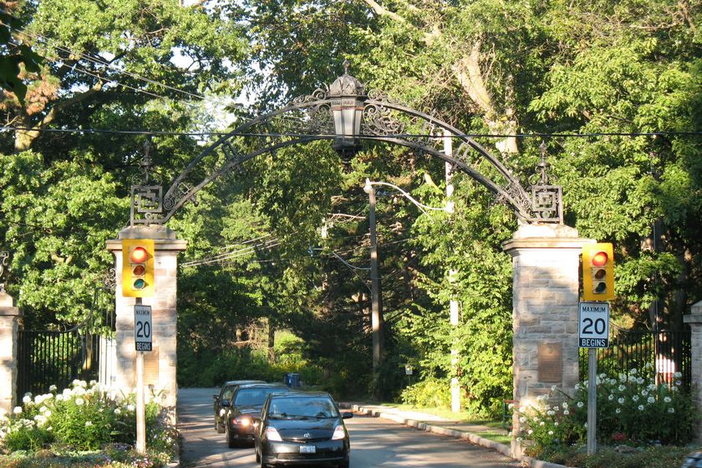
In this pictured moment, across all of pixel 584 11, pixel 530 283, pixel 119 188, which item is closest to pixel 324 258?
pixel 119 188

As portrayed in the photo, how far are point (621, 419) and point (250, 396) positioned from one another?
950 cm

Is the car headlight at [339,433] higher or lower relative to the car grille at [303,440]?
higher

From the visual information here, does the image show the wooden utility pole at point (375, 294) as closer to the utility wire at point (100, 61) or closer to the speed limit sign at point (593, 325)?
the utility wire at point (100, 61)

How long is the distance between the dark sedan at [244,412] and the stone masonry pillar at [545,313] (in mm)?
5638

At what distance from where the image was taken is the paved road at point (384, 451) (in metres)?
19.2

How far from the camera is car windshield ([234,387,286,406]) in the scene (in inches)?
960

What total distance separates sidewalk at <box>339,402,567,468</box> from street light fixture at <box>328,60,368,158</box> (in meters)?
6.50

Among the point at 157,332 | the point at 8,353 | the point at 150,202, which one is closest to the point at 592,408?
the point at 157,332

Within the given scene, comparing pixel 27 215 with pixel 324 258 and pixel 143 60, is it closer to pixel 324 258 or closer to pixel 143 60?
pixel 143 60

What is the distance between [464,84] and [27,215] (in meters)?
13.2

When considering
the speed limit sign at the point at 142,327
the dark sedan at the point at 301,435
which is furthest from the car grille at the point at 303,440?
the speed limit sign at the point at 142,327

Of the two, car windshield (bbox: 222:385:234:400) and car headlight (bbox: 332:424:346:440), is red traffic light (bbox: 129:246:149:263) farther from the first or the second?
car windshield (bbox: 222:385:234:400)

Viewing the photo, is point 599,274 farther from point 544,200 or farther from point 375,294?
point 375,294

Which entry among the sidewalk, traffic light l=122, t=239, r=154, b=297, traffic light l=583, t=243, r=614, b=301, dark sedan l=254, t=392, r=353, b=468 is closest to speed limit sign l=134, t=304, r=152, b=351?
traffic light l=122, t=239, r=154, b=297
